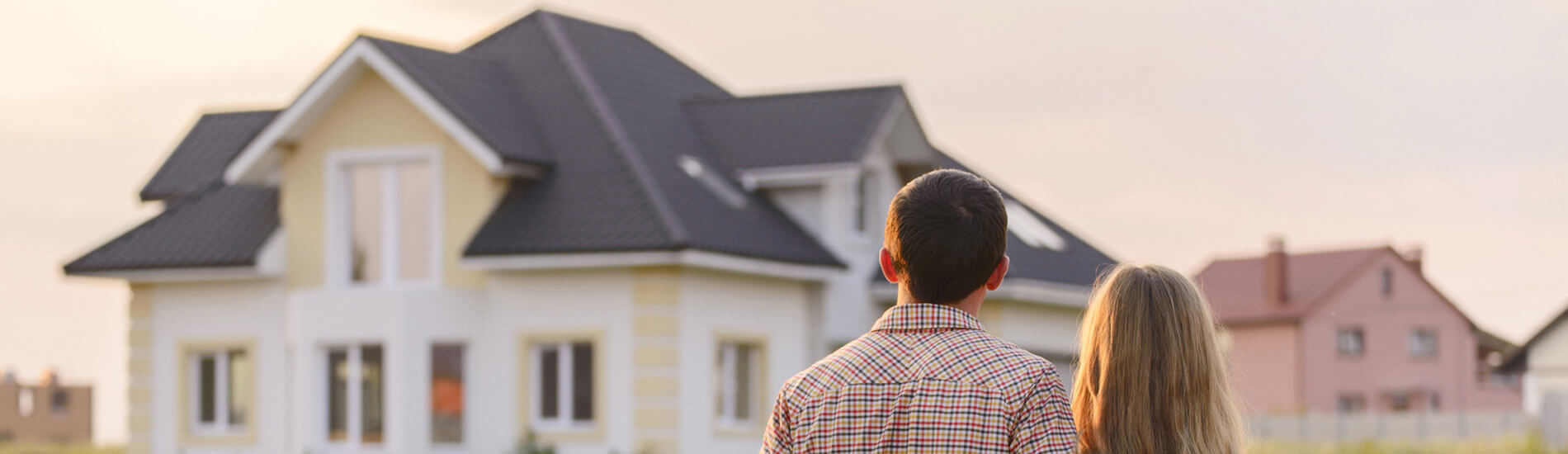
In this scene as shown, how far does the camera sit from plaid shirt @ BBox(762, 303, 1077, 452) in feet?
13.9

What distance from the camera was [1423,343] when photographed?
68.2 m

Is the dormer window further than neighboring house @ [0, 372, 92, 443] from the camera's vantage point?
No

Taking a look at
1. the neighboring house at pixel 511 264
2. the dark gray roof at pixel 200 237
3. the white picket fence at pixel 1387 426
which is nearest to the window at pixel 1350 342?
the white picket fence at pixel 1387 426

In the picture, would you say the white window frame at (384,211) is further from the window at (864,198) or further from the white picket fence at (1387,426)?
the white picket fence at (1387,426)

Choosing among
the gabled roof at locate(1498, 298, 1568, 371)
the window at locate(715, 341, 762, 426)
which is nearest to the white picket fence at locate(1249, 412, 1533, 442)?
the gabled roof at locate(1498, 298, 1568, 371)

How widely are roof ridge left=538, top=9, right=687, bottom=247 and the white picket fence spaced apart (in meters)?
32.0

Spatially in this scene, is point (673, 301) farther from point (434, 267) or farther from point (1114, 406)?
point (1114, 406)

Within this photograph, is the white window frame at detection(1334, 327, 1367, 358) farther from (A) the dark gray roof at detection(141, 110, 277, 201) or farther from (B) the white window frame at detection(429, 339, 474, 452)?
(B) the white window frame at detection(429, 339, 474, 452)

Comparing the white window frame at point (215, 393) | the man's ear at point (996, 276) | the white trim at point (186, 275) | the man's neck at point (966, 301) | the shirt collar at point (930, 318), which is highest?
the white trim at point (186, 275)

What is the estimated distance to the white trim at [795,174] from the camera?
25.4m

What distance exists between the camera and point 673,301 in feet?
74.1

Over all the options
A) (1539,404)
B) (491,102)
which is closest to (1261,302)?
(1539,404)

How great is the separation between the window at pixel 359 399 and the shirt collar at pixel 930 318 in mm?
19880

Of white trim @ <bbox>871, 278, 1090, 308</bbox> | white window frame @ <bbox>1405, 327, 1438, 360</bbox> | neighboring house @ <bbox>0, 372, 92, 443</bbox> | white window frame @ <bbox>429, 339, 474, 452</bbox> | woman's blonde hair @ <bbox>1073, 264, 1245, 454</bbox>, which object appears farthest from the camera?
neighboring house @ <bbox>0, 372, 92, 443</bbox>
